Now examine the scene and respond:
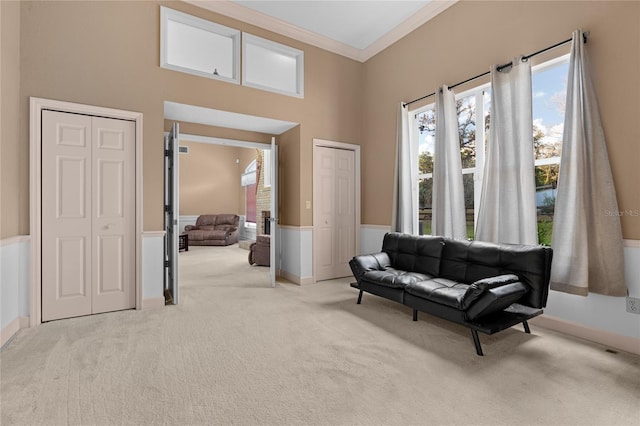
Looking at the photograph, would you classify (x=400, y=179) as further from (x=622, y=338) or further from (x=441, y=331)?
(x=622, y=338)

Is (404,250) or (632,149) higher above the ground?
(632,149)

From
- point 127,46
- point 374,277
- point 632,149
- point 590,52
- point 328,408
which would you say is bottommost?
point 328,408

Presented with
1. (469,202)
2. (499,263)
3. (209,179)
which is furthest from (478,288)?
(209,179)

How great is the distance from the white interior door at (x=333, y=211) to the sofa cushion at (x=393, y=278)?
62.0 inches

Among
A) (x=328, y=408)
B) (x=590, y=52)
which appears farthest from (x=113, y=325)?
(x=590, y=52)

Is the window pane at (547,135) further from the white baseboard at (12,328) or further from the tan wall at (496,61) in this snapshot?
the white baseboard at (12,328)

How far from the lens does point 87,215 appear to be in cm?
333

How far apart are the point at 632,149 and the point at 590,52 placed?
0.93m

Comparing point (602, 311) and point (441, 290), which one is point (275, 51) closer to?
point (441, 290)

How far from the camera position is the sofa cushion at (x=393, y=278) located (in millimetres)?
3152

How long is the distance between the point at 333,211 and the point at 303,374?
10.5ft

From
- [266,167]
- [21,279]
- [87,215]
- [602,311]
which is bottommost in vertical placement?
[602,311]

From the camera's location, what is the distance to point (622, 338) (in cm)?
252

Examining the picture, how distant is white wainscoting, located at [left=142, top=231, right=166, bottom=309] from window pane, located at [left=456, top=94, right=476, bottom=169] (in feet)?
12.5
